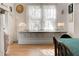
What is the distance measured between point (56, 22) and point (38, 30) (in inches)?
42.6

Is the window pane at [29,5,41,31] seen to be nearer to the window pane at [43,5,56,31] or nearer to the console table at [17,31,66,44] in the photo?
the window pane at [43,5,56,31]

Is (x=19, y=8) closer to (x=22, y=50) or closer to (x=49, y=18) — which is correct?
(x=49, y=18)

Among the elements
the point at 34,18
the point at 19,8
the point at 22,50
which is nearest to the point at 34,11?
the point at 34,18

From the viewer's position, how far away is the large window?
916cm

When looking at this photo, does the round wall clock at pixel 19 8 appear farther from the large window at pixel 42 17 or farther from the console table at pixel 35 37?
the console table at pixel 35 37

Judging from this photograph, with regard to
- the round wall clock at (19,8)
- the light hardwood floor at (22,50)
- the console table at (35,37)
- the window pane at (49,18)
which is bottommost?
the light hardwood floor at (22,50)

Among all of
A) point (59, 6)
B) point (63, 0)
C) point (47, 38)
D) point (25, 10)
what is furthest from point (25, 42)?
point (63, 0)

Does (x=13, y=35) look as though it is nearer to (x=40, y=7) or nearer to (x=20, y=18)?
(x=20, y=18)

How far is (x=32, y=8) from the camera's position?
9.14 meters

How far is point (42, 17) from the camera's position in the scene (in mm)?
9250

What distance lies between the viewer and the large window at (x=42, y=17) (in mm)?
9164

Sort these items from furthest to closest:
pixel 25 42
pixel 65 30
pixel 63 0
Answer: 1. pixel 65 30
2. pixel 25 42
3. pixel 63 0

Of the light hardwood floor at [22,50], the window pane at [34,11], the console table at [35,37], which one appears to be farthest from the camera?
the window pane at [34,11]

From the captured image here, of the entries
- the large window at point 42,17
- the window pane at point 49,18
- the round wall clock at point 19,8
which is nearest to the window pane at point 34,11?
the large window at point 42,17
